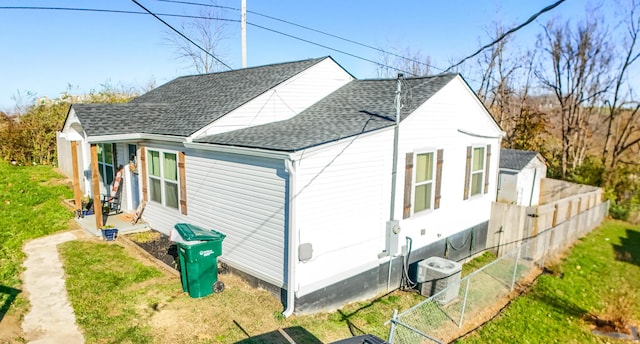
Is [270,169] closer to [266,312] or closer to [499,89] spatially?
[266,312]

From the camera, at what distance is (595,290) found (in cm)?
1098

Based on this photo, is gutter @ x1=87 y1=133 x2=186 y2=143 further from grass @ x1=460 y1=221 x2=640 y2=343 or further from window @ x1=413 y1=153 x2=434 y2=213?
grass @ x1=460 y1=221 x2=640 y2=343

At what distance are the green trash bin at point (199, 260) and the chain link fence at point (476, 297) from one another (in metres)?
3.65

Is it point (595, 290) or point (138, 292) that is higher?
point (138, 292)

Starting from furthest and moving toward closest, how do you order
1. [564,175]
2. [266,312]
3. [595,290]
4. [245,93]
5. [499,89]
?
[499,89], [564,175], [595,290], [245,93], [266,312]

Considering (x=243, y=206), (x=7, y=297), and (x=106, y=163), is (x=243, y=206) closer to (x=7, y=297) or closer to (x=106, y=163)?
(x=7, y=297)

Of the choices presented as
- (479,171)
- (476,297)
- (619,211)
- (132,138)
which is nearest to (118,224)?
(132,138)

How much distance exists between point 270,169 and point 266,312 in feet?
8.70

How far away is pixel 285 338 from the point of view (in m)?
6.22

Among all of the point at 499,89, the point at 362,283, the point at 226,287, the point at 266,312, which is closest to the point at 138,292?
the point at 226,287

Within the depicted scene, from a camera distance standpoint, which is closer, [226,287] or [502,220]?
[226,287]

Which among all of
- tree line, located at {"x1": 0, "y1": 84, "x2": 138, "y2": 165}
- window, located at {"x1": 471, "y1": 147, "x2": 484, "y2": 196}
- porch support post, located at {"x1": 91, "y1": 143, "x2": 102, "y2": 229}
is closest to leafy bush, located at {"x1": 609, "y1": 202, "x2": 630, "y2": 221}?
window, located at {"x1": 471, "y1": 147, "x2": 484, "y2": 196}

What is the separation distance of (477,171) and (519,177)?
196 inches

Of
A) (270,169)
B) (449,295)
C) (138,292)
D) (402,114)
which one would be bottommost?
(449,295)
